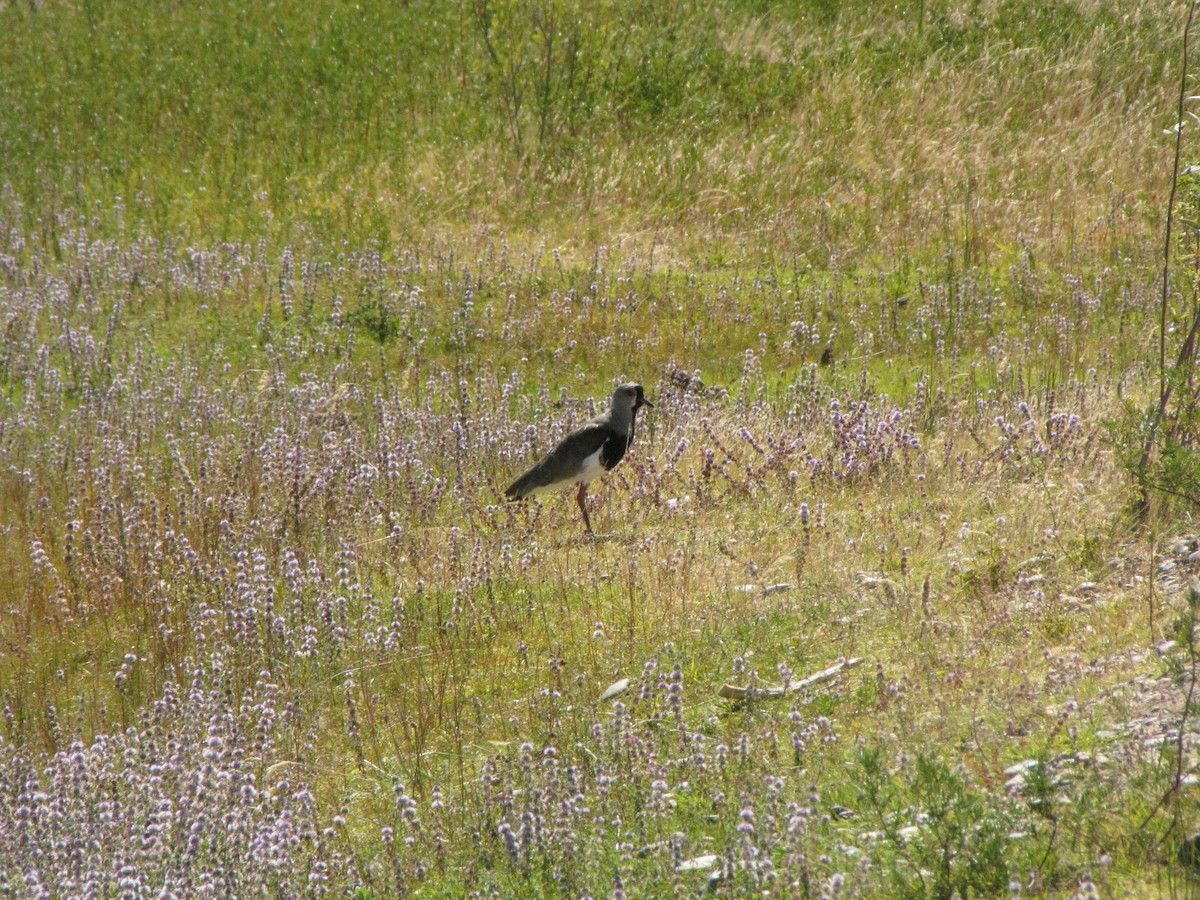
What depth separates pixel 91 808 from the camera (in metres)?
5.55

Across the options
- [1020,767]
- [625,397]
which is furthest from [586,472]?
[1020,767]

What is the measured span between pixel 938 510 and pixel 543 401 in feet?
20.9

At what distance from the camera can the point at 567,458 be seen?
10.2 metres

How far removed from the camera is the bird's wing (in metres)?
10.1

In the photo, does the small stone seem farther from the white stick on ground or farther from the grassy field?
the white stick on ground

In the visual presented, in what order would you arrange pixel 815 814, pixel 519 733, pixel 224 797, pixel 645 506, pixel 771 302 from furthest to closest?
pixel 771 302 < pixel 645 506 < pixel 519 733 < pixel 224 797 < pixel 815 814

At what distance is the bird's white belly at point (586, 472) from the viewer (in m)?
10.1

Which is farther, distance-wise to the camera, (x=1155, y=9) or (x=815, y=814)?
(x=1155, y=9)

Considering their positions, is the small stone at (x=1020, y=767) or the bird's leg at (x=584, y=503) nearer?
the small stone at (x=1020, y=767)

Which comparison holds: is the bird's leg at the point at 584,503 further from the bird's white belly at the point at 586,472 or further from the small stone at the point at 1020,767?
the small stone at the point at 1020,767

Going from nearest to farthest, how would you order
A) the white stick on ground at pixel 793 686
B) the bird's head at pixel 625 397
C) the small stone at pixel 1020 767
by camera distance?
the small stone at pixel 1020 767
the white stick on ground at pixel 793 686
the bird's head at pixel 625 397

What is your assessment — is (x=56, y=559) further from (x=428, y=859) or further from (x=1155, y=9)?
(x=1155, y=9)

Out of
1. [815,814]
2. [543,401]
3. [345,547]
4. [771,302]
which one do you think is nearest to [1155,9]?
[771,302]

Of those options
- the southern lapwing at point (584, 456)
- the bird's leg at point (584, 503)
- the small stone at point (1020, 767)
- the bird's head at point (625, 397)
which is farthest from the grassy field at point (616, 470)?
the bird's head at point (625, 397)
